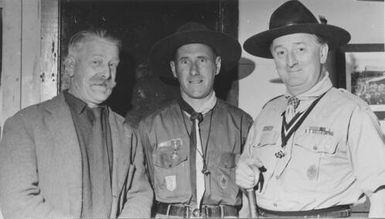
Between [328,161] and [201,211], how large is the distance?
77cm

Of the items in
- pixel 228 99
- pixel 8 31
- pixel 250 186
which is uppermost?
pixel 8 31

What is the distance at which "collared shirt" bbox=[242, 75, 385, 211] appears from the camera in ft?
7.06

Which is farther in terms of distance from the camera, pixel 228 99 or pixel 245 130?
pixel 228 99

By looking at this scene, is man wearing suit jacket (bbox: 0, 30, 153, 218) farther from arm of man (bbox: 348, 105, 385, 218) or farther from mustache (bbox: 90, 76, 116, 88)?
arm of man (bbox: 348, 105, 385, 218)

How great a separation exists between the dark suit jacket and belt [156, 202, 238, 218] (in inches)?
7.3

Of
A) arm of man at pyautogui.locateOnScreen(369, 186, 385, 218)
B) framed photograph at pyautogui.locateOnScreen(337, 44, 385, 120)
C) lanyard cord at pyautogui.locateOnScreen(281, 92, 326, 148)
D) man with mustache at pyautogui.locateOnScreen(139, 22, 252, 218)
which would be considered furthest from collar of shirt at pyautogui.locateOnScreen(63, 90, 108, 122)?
framed photograph at pyautogui.locateOnScreen(337, 44, 385, 120)

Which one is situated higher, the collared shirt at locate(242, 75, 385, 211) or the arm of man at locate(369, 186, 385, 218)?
the collared shirt at locate(242, 75, 385, 211)

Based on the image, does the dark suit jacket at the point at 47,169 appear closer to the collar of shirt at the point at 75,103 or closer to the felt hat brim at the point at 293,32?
the collar of shirt at the point at 75,103

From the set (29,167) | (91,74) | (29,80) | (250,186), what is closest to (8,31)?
(29,80)

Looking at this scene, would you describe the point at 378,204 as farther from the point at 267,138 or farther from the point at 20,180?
the point at 20,180

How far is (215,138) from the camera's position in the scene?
110 inches

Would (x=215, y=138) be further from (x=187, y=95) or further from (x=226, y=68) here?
(x=226, y=68)

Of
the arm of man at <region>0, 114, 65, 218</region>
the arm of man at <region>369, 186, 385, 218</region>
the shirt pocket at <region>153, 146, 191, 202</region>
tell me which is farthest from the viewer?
the shirt pocket at <region>153, 146, 191, 202</region>

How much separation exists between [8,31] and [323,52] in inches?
78.1
